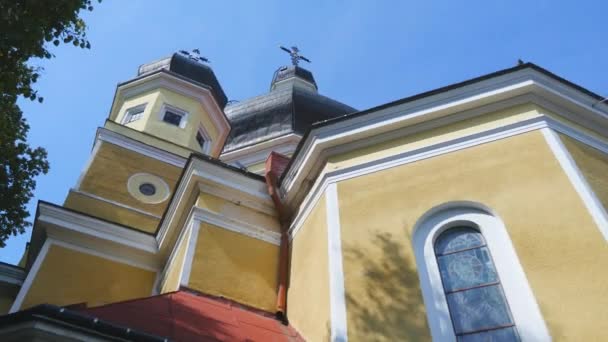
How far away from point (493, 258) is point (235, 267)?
3.59m

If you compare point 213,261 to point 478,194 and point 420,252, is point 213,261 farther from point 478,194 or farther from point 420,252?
point 478,194

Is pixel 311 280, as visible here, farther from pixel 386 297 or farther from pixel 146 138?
pixel 146 138

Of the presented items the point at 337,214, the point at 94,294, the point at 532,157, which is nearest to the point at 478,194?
the point at 532,157

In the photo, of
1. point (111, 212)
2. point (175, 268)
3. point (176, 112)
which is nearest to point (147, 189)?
point (111, 212)

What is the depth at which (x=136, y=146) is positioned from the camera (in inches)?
546

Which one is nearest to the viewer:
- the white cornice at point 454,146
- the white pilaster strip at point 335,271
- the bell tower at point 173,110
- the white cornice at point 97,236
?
the white pilaster strip at point 335,271

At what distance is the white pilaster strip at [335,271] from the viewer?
215 inches

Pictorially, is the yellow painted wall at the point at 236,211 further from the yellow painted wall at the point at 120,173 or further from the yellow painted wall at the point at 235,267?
the yellow painted wall at the point at 120,173

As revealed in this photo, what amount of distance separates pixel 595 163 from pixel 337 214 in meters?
3.15

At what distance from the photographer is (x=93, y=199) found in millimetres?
12164

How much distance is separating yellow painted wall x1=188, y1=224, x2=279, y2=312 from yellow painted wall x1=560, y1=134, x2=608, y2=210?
13.9 ft

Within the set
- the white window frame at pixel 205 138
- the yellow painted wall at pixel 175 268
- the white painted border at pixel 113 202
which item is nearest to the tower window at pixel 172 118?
the white window frame at pixel 205 138

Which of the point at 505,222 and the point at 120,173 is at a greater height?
the point at 120,173

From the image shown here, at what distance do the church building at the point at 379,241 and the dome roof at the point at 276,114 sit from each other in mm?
9705
